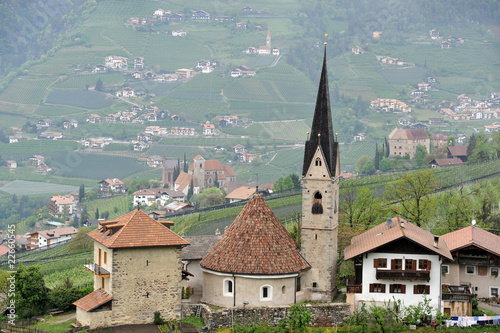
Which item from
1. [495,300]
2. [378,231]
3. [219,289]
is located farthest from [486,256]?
[219,289]

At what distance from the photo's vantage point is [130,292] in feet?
144

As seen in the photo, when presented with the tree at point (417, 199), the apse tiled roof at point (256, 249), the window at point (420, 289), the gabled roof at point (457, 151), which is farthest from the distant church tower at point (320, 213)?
the gabled roof at point (457, 151)

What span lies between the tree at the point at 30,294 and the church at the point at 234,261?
3473 millimetres

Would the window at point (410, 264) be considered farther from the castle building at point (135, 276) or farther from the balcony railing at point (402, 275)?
the castle building at point (135, 276)

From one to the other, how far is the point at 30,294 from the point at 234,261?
12.9 meters

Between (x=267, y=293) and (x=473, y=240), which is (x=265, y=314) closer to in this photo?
(x=267, y=293)

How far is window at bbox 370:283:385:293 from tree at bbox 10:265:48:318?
2050 centimetres

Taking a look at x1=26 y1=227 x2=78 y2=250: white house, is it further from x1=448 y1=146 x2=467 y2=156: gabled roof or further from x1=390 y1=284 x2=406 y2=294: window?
x1=390 y1=284 x2=406 y2=294: window

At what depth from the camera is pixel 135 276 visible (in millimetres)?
44094

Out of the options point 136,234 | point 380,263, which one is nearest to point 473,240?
point 380,263

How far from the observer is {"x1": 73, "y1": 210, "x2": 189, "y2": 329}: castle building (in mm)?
43531

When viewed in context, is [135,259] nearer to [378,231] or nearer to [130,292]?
[130,292]

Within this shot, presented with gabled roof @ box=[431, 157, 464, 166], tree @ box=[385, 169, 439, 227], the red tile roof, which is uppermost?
gabled roof @ box=[431, 157, 464, 166]

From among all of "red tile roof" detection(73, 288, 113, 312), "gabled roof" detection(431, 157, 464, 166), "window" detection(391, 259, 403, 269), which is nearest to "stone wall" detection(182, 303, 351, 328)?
"window" detection(391, 259, 403, 269)
